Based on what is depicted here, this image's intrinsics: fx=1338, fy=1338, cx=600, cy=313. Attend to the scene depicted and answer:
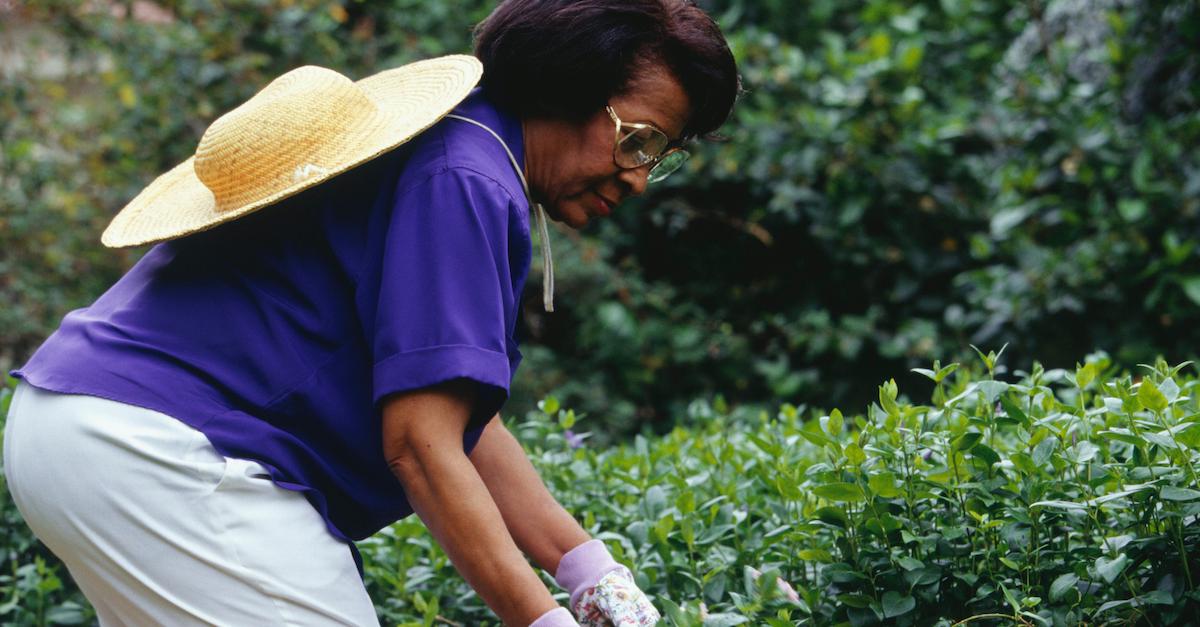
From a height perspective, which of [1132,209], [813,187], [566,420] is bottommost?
[813,187]

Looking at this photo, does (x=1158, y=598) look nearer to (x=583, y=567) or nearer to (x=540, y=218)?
(x=583, y=567)

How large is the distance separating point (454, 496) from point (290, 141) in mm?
593

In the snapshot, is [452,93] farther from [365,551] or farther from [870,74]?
[870,74]

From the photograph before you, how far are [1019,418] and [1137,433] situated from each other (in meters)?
0.19

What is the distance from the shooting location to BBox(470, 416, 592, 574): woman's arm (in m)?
2.36

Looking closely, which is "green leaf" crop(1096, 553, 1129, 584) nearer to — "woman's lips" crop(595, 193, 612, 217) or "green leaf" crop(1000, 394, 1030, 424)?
"green leaf" crop(1000, 394, 1030, 424)

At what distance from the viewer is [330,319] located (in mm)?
1990

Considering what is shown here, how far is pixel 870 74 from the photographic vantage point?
5.62 m

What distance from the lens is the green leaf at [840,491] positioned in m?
2.12

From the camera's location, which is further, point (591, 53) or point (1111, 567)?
point (591, 53)

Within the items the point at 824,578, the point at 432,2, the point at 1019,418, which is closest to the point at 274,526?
the point at 824,578

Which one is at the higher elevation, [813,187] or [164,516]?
[164,516]

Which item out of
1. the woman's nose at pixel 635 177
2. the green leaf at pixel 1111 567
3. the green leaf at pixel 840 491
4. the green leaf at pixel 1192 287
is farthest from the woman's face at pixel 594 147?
the green leaf at pixel 1192 287

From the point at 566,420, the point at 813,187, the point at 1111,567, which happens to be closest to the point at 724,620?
the point at 1111,567
